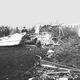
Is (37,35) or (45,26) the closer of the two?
(37,35)

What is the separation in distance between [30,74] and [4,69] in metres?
1.64

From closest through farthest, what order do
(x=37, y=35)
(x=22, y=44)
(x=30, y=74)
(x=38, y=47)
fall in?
(x=30, y=74)
(x=38, y=47)
(x=22, y=44)
(x=37, y=35)

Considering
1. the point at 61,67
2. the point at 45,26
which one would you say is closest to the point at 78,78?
the point at 61,67

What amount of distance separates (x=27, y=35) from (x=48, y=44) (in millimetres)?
3141

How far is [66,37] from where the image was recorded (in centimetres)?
→ 1592

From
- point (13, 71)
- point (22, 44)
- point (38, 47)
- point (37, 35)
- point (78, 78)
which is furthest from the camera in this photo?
point (37, 35)

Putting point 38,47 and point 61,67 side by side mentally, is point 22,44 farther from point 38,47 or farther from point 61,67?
point 61,67

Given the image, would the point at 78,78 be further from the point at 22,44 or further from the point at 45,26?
the point at 45,26

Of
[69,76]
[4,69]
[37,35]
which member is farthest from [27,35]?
[69,76]

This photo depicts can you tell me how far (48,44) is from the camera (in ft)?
46.8

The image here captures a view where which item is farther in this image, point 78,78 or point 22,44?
point 22,44

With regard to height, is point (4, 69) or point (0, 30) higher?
point (0, 30)

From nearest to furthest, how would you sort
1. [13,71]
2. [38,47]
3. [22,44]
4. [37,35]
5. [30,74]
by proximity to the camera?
[30,74] → [13,71] → [38,47] → [22,44] → [37,35]

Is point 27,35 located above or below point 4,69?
above
